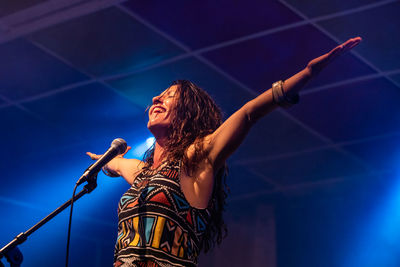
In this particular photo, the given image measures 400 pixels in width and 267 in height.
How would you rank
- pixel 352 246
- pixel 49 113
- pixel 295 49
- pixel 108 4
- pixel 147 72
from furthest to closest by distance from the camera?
pixel 352 246 < pixel 49 113 < pixel 147 72 < pixel 295 49 < pixel 108 4

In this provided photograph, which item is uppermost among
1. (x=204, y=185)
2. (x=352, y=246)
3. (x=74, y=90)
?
(x=74, y=90)

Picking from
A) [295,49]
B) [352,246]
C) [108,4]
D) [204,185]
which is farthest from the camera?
[352,246]

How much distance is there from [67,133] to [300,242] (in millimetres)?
3308

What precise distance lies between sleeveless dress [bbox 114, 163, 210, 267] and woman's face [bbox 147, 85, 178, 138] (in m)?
0.33

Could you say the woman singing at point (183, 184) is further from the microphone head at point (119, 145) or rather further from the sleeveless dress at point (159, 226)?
the microphone head at point (119, 145)

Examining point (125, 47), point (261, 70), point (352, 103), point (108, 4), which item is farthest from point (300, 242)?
point (108, 4)

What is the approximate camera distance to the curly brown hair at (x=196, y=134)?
252 cm

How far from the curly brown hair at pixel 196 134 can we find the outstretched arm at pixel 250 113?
63 millimetres

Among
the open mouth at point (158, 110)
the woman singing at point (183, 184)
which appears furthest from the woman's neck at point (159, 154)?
the open mouth at point (158, 110)

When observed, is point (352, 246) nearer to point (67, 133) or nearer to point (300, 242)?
point (300, 242)

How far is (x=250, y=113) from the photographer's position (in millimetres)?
2299

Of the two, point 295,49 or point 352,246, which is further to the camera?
point 352,246

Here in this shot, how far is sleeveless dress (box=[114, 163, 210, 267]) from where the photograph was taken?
227 cm

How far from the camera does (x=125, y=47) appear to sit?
535cm
